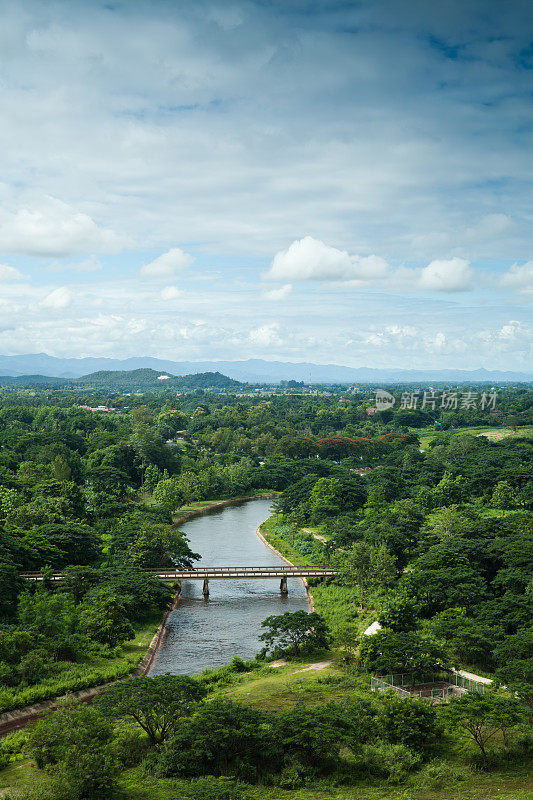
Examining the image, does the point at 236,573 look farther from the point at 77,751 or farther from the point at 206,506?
the point at 206,506

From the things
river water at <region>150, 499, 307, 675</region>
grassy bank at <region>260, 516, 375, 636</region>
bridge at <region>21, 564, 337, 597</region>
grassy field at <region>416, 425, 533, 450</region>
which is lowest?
river water at <region>150, 499, 307, 675</region>

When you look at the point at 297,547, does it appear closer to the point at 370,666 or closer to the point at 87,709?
the point at 370,666

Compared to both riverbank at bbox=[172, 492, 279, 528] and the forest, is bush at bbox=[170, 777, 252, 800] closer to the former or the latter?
the forest

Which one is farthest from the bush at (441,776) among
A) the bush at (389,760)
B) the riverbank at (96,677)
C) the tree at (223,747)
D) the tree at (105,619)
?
the tree at (105,619)

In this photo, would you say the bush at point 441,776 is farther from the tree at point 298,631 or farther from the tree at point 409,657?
the tree at point 298,631

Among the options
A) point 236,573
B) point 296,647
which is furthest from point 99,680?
point 236,573

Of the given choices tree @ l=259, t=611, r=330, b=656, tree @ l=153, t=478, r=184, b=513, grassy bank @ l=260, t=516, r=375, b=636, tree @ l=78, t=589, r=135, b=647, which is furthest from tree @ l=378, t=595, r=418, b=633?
tree @ l=153, t=478, r=184, b=513

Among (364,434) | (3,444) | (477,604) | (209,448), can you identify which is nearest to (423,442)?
(364,434)
